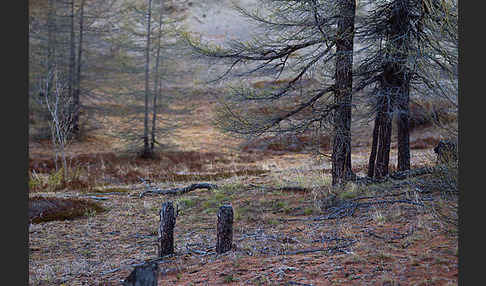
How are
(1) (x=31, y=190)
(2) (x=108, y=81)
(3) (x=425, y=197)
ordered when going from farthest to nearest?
(2) (x=108, y=81) < (1) (x=31, y=190) < (3) (x=425, y=197)

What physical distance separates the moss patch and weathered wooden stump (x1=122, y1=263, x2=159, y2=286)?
663 cm

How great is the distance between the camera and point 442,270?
154 inches

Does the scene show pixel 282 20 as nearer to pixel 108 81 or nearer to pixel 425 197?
pixel 425 197

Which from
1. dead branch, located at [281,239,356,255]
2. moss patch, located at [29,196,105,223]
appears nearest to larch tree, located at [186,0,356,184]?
dead branch, located at [281,239,356,255]

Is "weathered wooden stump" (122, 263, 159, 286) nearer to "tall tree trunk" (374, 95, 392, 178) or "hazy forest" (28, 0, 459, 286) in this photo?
"hazy forest" (28, 0, 459, 286)

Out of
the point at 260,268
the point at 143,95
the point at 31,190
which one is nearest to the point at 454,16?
the point at 260,268

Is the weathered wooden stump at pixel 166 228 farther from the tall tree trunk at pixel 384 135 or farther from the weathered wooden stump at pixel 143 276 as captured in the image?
the tall tree trunk at pixel 384 135

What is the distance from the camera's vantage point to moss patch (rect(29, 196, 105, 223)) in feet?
30.2

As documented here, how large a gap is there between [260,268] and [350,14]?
5.50 m

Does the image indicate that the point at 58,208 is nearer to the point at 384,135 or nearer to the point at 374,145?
the point at 374,145

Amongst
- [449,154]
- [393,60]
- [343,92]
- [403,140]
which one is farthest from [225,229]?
[403,140]

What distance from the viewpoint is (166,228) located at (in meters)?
5.68

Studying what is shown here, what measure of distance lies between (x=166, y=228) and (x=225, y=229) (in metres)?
0.81

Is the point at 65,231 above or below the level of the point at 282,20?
below
